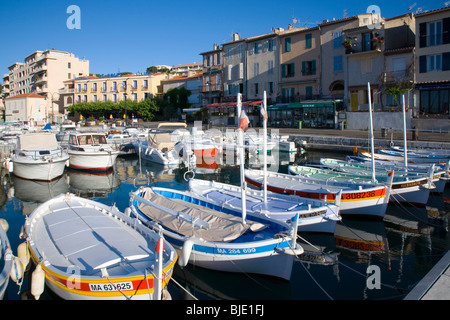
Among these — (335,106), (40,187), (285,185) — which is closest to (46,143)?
(40,187)

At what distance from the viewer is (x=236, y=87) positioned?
183ft

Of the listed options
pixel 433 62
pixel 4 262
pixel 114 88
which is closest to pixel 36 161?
pixel 4 262

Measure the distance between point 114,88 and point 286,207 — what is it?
6859cm

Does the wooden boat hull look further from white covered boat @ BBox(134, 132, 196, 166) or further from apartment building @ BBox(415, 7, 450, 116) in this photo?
apartment building @ BBox(415, 7, 450, 116)

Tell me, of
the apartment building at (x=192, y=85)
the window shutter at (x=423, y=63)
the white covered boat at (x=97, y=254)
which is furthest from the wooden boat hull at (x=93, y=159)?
the apartment building at (x=192, y=85)

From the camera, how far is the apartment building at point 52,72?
7969 cm

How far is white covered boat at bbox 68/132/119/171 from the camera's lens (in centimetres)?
2553

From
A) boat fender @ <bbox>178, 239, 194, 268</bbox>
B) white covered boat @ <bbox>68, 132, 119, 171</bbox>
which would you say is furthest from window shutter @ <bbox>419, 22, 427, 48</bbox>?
→ boat fender @ <bbox>178, 239, 194, 268</bbox>

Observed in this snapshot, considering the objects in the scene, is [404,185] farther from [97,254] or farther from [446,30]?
[446,30]

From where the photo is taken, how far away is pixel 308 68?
46469 mm
